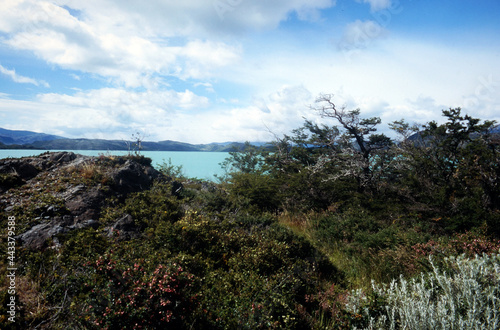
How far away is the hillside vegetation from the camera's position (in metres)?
3.53

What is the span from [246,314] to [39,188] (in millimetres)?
7676

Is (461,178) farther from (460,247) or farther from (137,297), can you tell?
(137,297)

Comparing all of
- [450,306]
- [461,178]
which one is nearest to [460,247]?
[450,306]

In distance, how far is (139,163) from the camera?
1078cm

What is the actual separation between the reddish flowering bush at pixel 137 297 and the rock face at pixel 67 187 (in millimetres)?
2305

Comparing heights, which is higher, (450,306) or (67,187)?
(67,187)

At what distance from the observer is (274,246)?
589 centimetres

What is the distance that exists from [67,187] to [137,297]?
19.4 ft

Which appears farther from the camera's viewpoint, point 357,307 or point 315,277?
point 315,277

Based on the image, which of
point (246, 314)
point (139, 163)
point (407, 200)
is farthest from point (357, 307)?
point (139, 163)

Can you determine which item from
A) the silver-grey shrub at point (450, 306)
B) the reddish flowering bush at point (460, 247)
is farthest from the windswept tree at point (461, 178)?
the silver-grey shrub at point (450, 306)

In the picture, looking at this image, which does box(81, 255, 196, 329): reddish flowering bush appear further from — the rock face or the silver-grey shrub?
the silver-grey shrub

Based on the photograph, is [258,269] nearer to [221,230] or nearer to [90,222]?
[221,230]

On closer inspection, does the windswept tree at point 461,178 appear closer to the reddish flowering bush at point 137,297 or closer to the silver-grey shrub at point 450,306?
the silver-grey shrub at point 450,306
